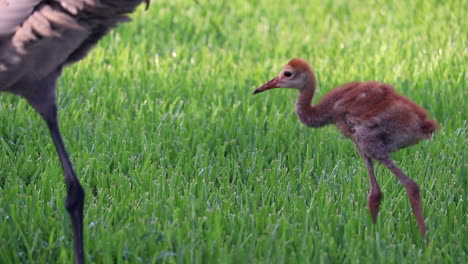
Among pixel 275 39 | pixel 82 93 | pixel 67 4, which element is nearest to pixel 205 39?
pixel 275 39

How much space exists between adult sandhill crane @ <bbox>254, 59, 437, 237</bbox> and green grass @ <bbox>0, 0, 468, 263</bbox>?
0.82 ft

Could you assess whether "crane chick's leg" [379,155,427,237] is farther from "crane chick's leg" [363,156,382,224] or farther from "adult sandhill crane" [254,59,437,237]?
"crane chick's leg" [363,156,382,224]

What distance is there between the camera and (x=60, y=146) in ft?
13.6

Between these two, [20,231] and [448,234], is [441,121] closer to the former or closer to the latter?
[448,234]

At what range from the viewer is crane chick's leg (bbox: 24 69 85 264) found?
400 cm

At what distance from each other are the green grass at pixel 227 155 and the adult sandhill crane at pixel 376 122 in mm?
251

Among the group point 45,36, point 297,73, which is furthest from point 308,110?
point 45,36

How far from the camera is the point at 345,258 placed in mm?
4094

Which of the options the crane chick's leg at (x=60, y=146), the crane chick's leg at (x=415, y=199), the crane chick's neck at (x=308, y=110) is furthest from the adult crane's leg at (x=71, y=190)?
the crane chick's leg at (x=415, y=199)

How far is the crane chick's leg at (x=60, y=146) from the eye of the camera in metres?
4.00

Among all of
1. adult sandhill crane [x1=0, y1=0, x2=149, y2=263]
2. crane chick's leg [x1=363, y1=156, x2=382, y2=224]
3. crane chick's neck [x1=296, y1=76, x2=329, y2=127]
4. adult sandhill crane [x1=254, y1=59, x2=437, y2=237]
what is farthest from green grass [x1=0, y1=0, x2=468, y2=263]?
adult sandhill crane [x1=0, y1=0, x2=149, y2=263]

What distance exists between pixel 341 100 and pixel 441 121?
6.19 ft

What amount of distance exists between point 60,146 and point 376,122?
5.80 ft

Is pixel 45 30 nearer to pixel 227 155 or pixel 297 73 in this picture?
pixel 297 73
